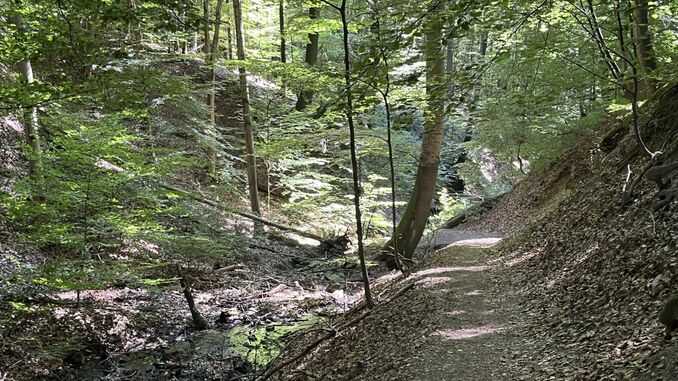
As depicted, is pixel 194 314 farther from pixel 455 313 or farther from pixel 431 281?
pixel 455 313

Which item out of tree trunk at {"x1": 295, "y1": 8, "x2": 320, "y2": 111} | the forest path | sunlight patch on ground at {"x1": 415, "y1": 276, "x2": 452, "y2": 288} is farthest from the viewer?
tree trunk at {"x1": 295, "y1": 8, "x2": 320, "y2": 111}

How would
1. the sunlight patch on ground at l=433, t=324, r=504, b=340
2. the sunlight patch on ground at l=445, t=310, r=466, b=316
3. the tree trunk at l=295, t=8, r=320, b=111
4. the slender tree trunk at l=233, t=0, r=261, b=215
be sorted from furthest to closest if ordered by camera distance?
the tree trunk at l=295, t=8, r=320, b=111
the slender tree trunk at l=233, t=0, r=261, b=215
the sunlight patch on ground at l=445, t=310, r=466, b=316
the sunlight patch on ground at l=433, t=324, r=504, b=340

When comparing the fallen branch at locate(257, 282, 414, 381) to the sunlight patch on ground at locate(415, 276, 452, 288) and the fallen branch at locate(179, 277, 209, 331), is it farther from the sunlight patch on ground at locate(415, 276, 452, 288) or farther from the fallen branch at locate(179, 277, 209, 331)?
the fallen branch at locate(179, 277, 209, 331)

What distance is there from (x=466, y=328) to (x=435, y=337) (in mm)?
492

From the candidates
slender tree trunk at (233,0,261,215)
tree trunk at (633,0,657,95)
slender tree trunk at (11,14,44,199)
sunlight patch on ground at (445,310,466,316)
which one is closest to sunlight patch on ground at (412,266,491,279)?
sunlight patch on ground at (445,310,466,316)

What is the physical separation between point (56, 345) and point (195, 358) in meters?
2.46

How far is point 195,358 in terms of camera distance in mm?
→ 9758

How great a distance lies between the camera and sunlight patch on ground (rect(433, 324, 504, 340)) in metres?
6.93

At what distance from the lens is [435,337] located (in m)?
7.12

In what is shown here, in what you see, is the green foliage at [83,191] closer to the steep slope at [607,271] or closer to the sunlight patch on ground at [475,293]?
the sunlight patch on ground at [475,293]

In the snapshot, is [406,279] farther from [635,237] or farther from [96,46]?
[96,46]

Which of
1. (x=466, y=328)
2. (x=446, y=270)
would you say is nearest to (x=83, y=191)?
(x=466, y=328)

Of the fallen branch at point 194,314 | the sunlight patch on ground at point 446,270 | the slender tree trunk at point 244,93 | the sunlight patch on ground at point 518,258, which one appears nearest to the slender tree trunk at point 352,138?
the sunlight patch on ground at point 446,270

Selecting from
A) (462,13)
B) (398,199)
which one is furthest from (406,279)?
(398,199)
